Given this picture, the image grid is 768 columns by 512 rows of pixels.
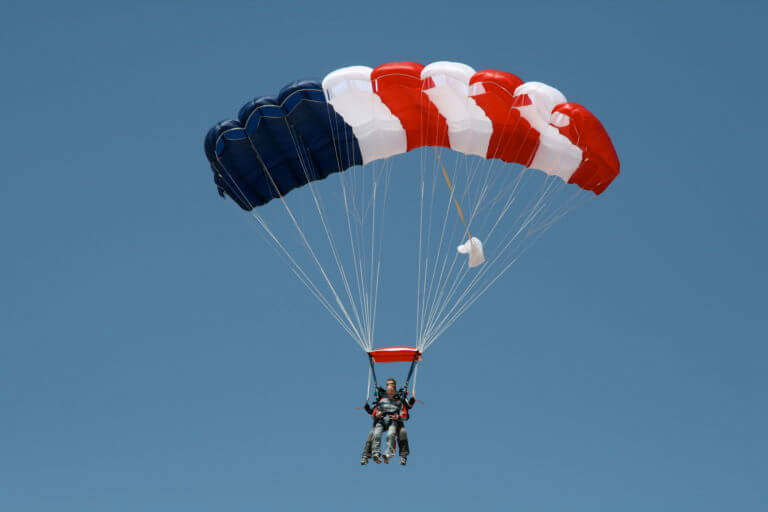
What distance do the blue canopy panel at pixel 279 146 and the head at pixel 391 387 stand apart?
12.4 ft

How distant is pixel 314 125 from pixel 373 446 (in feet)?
16.9

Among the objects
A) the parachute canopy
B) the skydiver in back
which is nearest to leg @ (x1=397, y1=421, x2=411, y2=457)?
the skydiver in back

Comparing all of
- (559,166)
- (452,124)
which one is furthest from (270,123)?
(559,166)

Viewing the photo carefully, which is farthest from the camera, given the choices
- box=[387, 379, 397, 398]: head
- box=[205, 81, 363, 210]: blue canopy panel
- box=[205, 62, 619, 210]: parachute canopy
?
box=[205, 81, 363, 210]: blue canopy panel

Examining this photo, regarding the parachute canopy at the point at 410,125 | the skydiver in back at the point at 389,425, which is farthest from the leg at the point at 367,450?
the parachute canopy at the point at 410,125

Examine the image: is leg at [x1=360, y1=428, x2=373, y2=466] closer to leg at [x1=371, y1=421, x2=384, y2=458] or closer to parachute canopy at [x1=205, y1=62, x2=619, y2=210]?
leg at [x1=371, y1=421, x2=384, y2=458]

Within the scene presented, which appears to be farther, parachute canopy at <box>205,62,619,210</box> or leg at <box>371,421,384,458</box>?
parachute canopy at <box>205,62,619,210</box>

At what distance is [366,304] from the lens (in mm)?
23359

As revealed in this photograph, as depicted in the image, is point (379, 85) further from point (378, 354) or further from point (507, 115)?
point (378, 354)

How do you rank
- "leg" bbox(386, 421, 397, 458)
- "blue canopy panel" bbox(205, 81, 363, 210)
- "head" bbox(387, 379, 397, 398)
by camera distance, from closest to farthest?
"leg" bbox(386, 421, 397, 458)
"head" bbox(387, 379, 397, 398)
"blue canopy panel" bbox(205, 81, 363, 210)

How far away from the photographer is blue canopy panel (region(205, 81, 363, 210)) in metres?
23.6

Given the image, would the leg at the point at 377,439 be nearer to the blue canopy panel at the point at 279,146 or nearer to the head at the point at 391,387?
the head at the point at 391,387

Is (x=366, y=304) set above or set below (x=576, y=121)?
below

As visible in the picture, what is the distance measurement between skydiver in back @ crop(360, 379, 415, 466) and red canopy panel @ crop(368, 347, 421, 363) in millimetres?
603
